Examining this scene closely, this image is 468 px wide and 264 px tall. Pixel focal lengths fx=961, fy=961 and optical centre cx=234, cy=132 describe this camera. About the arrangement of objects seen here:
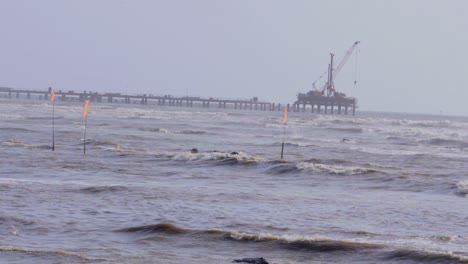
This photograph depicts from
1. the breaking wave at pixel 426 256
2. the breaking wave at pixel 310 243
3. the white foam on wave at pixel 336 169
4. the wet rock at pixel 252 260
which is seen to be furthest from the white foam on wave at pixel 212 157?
the wet rock at pixel 252 260

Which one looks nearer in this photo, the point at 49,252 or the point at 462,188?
the point at 49,252

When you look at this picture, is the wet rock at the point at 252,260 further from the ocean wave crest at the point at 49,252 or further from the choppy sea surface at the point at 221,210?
the ocean wave crest at the point at 49,252

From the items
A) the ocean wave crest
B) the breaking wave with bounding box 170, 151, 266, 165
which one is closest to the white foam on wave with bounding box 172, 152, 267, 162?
the breaking wave with bounding box 170, 151, 266, 165

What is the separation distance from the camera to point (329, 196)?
22281 mm

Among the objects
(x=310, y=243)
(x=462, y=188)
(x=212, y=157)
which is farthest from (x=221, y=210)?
(x=212, y=157)

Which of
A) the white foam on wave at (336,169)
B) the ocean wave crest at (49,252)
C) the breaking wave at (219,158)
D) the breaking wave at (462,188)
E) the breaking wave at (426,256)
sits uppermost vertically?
the breaking wave at (426,256)

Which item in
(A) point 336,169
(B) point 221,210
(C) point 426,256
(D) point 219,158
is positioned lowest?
(D) point 219,158

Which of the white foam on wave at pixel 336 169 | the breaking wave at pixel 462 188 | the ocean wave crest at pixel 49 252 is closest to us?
the ocean wave crest at pixel 49 252

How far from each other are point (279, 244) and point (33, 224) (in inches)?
166

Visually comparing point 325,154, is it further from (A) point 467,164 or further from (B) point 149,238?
(B) point 149,238

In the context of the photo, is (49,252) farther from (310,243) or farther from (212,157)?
(212,157)

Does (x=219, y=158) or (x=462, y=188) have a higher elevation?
(x=462, y=188)

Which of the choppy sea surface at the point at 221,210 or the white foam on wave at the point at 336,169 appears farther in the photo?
the white foam on wave at the point at 336,169

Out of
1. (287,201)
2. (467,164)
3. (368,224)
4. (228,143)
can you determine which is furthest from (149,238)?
(228,143)
